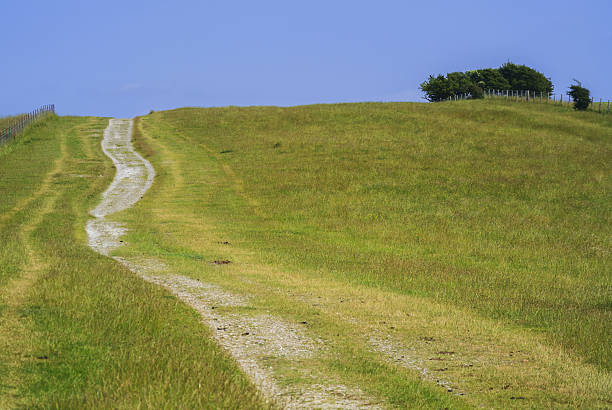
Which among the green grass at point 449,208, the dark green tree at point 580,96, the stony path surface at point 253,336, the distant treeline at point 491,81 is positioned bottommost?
the stony path surface at point 253,336

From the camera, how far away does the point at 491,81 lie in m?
115

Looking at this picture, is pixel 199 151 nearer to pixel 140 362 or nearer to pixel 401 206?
pixel 401 206

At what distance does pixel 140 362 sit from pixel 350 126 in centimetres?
5112

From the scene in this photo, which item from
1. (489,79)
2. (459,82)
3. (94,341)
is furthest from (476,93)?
(94,341)

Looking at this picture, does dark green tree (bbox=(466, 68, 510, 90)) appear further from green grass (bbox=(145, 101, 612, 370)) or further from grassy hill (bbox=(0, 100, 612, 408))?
grassy hill (bbox=(0, 100, 612, 408))

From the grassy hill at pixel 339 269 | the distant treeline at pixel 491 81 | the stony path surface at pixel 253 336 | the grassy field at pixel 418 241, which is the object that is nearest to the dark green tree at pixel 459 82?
the distant treeline at pixel 491 81

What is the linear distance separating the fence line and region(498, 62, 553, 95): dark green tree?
82.8 m

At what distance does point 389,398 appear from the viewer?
816cm

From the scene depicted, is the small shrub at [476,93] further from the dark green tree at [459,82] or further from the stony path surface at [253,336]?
the stony path surface at [253,336]

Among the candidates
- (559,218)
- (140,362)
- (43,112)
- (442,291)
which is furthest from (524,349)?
(43,112)

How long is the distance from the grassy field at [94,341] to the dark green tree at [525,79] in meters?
109

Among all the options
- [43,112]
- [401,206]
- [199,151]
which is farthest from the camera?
[43,112]

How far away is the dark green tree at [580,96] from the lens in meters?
75.0

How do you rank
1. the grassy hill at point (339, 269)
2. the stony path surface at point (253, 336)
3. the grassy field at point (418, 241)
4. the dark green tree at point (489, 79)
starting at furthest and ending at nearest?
the dark green tree at point (489, 79) → the grassy field at point (418, 241) → the grassy hill at point (339, 269) → the stony path surface at point (253, 336)
